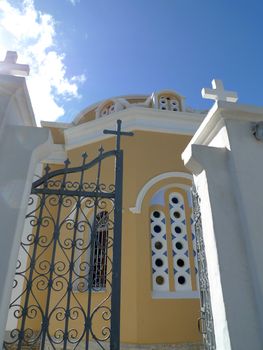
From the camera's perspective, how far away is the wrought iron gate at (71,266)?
8.57ft

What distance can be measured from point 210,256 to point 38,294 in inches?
238

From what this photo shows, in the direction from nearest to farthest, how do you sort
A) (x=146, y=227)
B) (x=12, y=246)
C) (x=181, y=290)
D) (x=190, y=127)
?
(x=12, y=246) → (x=181, y=290) → (x=146, y=227) → (x=190, y=127)

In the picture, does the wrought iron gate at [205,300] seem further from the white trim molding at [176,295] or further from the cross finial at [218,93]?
the white trim molding at [176,295]

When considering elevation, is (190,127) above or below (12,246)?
above

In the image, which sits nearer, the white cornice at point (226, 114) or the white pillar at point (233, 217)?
the white pillar at point (233, 217)

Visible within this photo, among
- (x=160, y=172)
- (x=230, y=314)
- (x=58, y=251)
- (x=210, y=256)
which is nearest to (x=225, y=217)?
(x=210, y=256)

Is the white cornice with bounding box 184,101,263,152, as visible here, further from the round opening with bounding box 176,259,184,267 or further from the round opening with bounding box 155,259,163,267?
the round opening with bounding box 176,259,184,267

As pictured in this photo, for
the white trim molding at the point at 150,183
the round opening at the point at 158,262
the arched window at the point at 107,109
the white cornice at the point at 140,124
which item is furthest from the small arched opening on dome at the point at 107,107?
the round opening at the point at 158,262

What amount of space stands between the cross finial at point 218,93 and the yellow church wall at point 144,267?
4.19 metres

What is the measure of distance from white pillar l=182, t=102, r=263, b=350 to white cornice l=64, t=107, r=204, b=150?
17.3 ft

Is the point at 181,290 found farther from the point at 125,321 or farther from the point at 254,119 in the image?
the point at 254,119

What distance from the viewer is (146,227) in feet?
22.7

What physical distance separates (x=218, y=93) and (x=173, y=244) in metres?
4.48

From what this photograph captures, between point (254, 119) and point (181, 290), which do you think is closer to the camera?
point (254, 119)
